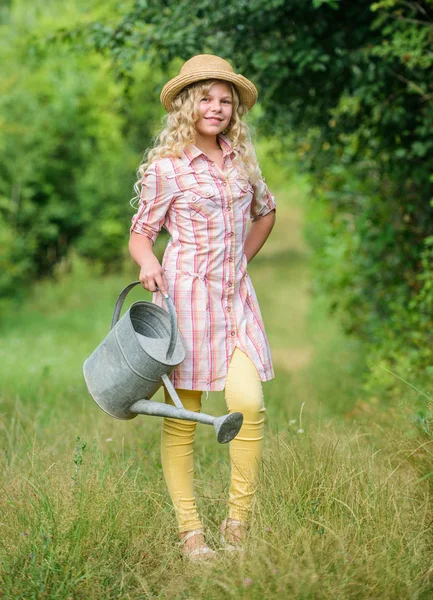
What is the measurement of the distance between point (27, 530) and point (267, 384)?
378cm

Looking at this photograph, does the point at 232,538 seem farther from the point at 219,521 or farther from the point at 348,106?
the point at 348,106

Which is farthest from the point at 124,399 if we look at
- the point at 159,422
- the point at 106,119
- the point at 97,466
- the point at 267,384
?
the point at 106,119

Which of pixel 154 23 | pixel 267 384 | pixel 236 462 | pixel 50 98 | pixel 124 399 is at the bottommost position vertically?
pixel 267 384

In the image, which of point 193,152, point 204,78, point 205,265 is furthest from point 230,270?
point 204,78

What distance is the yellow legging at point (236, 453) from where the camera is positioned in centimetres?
301

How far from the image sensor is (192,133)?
124 inches

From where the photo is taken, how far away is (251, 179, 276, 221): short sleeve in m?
3.35

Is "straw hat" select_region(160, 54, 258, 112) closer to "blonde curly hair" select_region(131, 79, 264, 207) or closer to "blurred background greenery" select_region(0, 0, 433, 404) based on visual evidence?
"blonde curly hair" select_region(131, 79, 264, 207)

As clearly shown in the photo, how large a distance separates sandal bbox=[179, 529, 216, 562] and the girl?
0.5 inches

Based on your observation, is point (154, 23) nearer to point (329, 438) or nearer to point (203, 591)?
point (329, 438)

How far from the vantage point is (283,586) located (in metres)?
2.33

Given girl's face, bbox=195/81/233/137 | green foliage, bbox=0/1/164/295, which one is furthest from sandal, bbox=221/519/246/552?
green foliage, bbox=0/1/164/295

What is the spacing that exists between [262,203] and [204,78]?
21.7 inches

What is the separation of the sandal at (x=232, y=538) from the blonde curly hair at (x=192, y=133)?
125 centimetres
